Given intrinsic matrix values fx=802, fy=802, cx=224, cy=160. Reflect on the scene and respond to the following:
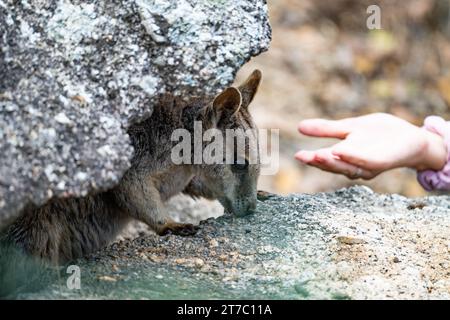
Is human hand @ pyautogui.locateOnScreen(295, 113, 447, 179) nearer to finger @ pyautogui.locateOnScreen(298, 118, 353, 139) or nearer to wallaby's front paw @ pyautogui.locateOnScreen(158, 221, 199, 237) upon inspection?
finger @ pyautogui.locateOnScreen(298, 118, 353, 139)

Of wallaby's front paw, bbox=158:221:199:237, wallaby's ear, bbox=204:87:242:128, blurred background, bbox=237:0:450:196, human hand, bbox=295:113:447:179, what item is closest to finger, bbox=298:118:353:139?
human hand, bbox=295:113:447:179

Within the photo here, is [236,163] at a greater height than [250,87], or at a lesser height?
lesser

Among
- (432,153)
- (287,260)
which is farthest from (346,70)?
(287,260)

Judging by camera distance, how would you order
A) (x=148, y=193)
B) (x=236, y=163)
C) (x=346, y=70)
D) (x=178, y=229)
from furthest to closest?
(x=346, y=70)
(x=236, y=163)
(x=148, y=193)
(x=178, y=229)

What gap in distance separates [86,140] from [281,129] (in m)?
3.74

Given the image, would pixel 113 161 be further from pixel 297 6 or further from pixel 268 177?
pixel 297 6

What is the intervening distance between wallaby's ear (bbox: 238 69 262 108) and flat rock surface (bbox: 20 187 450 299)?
452 mm

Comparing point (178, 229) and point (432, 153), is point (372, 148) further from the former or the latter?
point (178, 229)

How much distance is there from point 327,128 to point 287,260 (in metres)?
1.25

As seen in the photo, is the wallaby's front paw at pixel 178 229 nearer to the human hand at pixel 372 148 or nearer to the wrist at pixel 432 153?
the human hand at pixel 372 148

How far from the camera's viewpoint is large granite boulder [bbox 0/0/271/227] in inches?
89.5

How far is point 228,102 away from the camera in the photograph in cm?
310

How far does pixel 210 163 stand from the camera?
3279 millimetres
